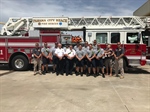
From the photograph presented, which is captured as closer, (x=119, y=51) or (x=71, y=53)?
(x=119, y=51)

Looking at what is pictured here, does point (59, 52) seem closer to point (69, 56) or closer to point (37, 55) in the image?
point (69, 56)

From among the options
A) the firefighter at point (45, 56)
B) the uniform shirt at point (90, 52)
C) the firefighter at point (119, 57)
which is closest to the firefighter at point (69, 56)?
the uniform shirt at point (90, 52)

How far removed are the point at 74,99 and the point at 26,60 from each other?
606 cm

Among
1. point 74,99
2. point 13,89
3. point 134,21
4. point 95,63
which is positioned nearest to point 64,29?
point 95,63

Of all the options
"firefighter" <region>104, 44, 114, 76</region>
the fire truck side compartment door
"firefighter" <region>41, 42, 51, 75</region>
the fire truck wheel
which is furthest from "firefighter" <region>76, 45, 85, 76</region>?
the fire truck wheel

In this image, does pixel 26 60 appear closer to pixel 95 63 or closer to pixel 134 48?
pixel 95 63

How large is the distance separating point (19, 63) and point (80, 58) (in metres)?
A: 3.46

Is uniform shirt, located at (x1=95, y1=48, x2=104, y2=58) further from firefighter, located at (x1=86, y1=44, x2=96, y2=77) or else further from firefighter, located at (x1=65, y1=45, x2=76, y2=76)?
firefighter, located at (x1=65, y1=45, x2=76, y2=76)

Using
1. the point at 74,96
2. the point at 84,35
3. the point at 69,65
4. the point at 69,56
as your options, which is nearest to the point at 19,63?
the point at 69,65

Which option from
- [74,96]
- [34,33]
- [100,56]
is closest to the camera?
[74,96]

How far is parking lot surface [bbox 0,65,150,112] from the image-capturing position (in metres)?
5.43

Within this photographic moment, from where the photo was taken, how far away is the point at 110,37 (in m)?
11.2

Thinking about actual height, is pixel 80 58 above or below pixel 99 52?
below

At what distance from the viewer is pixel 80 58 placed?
10.5m
